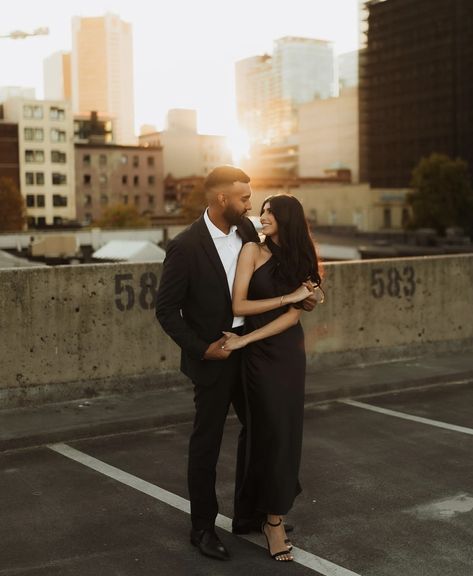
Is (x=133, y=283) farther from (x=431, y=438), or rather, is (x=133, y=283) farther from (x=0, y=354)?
(x=431, y=438)

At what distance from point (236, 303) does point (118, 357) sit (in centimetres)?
439

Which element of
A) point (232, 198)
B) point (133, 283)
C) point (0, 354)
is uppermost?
point (232, 198)

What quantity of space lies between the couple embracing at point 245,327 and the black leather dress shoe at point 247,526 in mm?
228

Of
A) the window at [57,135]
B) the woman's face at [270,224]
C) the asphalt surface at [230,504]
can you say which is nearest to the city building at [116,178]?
the window at [57,135]

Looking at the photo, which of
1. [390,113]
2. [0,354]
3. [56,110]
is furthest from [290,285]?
[56,110]

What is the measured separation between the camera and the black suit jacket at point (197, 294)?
450 cm

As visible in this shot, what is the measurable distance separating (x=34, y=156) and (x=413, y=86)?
56.3m

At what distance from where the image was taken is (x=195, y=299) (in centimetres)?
457

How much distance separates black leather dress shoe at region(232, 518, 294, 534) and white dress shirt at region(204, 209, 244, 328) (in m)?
1.19

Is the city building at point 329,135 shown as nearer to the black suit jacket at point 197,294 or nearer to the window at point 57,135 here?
the window at point 57,135

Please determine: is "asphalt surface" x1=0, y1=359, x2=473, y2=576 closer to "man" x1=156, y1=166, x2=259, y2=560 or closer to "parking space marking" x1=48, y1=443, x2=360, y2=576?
"parking space marking" x1=48, y1=443, x2=360, y2=576

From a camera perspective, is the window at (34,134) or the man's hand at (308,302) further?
the window at (34,134)

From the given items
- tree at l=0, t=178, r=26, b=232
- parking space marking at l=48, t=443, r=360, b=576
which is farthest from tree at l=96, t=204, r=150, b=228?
parking space marking at l=48, t=443, r=360, b=576

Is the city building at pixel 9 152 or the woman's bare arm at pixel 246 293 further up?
the city building at pixel 9 152
